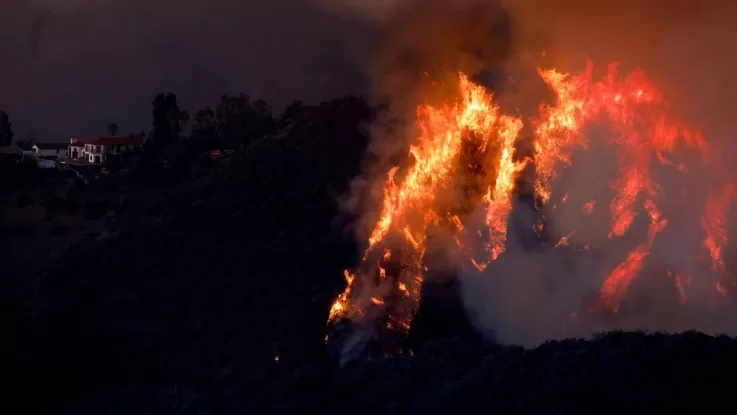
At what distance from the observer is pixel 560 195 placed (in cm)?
1895

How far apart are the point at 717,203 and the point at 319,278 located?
12.1 metres

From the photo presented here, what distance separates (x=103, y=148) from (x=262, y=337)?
1815 inches

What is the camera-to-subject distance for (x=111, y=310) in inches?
898

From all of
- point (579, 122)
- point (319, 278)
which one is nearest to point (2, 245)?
point (319, 278)

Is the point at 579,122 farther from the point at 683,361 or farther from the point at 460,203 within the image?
the point at 683,361

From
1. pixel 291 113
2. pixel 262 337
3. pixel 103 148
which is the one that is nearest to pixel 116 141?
pixel 103 148

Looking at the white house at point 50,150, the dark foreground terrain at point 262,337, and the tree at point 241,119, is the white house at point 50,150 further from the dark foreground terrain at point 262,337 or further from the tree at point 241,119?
the dark foreground terrain at point 262,337

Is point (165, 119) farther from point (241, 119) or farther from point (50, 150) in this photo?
point (50, 150)

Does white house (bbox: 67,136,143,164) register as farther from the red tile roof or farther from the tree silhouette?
the tree silhouette

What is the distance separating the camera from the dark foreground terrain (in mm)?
12766

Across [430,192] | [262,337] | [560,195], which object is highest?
[430,192]

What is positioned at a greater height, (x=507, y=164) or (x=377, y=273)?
(x=507, y=164)

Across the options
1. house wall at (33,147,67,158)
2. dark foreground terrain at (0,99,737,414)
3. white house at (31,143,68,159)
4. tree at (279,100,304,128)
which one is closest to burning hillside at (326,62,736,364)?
dark foreground terrain at (0,99,737,414)

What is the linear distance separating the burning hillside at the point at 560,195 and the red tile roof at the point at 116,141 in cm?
4621
